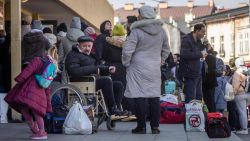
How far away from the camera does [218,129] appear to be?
1223 centimetres

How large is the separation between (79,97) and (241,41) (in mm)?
67010

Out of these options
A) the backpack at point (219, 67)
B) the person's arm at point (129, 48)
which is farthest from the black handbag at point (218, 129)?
the backpack at point (219, 67)

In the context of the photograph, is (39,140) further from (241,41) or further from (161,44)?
(241,41)

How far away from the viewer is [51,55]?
39.1ft

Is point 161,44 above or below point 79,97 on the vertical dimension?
above

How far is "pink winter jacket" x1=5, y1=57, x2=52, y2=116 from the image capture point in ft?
34.3

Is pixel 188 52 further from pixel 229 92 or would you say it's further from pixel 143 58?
pixel 229 92

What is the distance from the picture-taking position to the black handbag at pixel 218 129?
12.2 metres

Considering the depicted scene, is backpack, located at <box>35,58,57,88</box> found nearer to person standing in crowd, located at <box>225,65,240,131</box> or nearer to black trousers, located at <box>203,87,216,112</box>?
black trousers, located at <box>203,87,216,112</box>

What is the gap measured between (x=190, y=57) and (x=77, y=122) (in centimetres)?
352

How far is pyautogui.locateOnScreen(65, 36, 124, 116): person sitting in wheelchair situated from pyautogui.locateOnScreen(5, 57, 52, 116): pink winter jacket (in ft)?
4.02

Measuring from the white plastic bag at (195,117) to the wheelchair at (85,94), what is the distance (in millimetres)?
1514

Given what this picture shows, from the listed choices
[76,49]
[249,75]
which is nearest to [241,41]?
[249,75]

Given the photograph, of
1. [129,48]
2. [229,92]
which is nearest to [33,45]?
[129,48]
